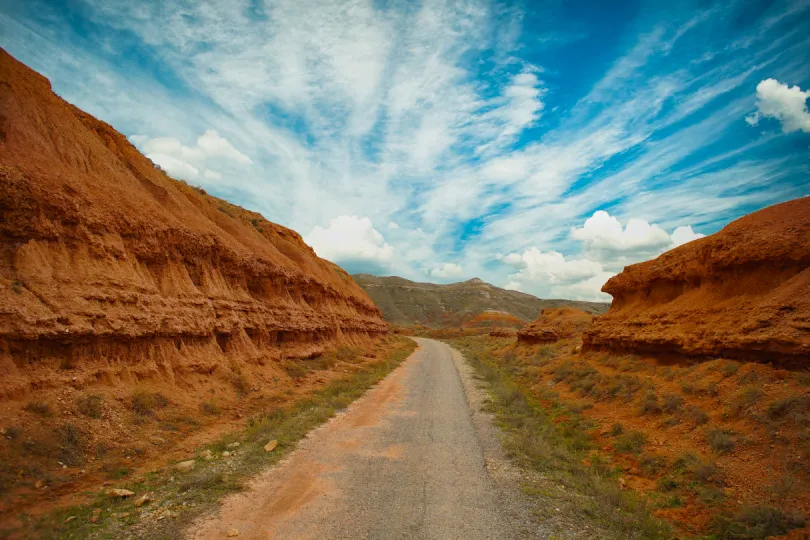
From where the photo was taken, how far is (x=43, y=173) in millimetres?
10516

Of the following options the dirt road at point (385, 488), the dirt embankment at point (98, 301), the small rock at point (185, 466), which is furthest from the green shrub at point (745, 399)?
the dirt embankment at point (98, 301)

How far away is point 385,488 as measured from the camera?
7.20 m

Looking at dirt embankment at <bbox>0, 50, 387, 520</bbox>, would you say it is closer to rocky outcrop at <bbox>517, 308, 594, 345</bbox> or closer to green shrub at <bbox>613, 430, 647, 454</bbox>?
green shrub at <bbox>613, 430, 647, 454</bbox>

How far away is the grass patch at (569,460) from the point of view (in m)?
6.39

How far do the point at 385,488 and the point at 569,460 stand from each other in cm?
502

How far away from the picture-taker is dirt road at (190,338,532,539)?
5770 millimetres

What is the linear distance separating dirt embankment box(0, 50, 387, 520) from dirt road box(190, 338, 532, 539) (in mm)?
3868

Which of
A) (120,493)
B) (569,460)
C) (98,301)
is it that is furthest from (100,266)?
(569,460)

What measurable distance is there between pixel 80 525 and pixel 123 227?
33.5ft

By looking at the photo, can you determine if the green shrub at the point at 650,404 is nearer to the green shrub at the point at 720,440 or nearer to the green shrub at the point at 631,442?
the green shrub at the point at 631,442

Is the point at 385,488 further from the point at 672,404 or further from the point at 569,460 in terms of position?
the point at 672,404

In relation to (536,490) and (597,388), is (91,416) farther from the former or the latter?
(597,388)

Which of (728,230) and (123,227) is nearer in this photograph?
(123,227)

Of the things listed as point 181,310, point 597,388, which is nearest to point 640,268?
point 597,388
